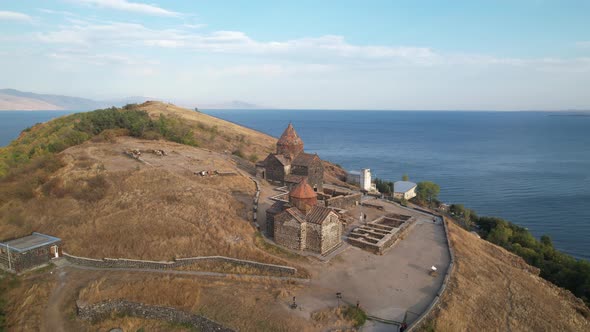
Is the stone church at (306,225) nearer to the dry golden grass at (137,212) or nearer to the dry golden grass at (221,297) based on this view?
the dry golden grass at (137,212)

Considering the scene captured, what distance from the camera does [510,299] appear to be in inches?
821

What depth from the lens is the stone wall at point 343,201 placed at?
3375 centimetres

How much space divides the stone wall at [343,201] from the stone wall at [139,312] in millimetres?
18453

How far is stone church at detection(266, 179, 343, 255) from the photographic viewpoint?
24000mm

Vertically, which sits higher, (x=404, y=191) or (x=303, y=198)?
(x=303, y=198)

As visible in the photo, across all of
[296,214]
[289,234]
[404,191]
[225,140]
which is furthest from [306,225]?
[225,140]

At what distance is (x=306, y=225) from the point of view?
79.7 ft

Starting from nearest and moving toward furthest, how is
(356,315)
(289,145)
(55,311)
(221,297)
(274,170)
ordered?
1. (356,315)
2. (221,297)
3. (55,311)
4. (274,170)
5. (289,145)

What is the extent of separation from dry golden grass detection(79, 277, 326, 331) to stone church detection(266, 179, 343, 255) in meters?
4.42

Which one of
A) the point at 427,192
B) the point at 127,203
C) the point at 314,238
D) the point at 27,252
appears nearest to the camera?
the point at 27,252

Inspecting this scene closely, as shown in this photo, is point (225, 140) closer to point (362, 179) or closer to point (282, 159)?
point (362, 179)

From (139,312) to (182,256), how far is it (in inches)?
204

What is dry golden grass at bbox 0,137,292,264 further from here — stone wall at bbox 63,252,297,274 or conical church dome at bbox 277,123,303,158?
conical church dome at bbox 277,123,303,158

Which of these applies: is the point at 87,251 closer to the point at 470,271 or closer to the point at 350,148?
the point at 470,271
